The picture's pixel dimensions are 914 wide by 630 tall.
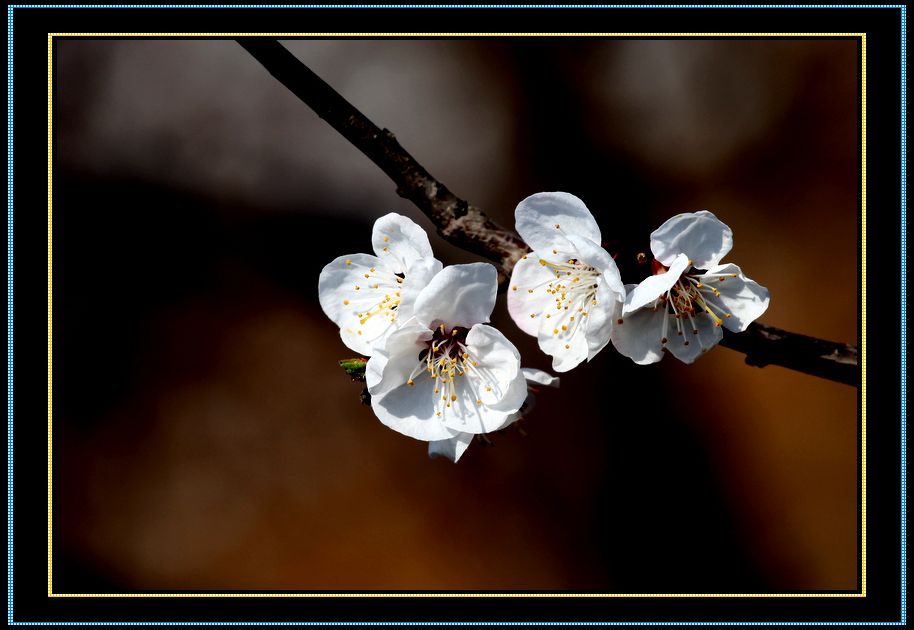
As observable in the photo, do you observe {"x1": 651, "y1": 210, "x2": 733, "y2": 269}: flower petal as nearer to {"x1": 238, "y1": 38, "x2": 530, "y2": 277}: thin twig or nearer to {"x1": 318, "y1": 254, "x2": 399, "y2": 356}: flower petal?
{"x1": 238, "y1": 38, "x2": 530, "y2": 277}: thin twig

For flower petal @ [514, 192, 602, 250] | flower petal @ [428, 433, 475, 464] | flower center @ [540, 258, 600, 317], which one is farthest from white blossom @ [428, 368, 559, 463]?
flower petal @ [514, 192, 602, 250]

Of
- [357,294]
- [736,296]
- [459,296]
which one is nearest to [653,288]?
[736,296]

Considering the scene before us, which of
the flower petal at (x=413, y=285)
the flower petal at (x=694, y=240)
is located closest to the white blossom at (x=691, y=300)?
the flower petal at (x=694, y=240)

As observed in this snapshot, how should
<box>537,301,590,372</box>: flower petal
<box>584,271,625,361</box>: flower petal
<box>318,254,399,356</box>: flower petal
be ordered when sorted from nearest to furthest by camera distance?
<box>584,271,625,361</box>: flower petal < <box>537,301,590,372</box>: flower petal < <box>318,254,399,356</box>: flower petal

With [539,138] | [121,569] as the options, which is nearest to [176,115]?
[539,138]

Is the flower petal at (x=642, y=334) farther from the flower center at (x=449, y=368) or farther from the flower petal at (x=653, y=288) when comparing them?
the flower center at (x=449, y=368)

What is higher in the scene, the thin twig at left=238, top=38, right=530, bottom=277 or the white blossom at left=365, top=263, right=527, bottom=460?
the thin twig at left=238, top=38, right=530, bottom=277

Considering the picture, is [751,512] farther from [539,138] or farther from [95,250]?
[95,250]

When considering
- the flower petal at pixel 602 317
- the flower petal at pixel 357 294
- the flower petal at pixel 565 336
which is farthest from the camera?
the flower petal at pixel 357 294
